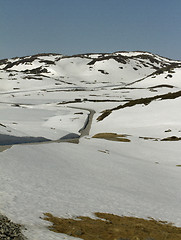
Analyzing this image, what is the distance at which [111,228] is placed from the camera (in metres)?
12.8

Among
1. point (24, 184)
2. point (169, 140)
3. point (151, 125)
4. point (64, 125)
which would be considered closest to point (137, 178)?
point (24, 184)

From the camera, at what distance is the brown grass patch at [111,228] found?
37.9ft

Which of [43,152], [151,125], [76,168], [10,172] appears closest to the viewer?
[10,172]

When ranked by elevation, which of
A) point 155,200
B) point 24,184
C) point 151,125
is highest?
point 151,125

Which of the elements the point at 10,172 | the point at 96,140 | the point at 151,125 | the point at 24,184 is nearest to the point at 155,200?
the point at 24,184

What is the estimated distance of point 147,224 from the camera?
14.4 m

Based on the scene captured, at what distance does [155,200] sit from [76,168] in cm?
921

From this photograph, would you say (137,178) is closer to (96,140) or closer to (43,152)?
(43,152)

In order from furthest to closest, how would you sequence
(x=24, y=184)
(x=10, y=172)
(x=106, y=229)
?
(x=10, y=172) → (x=24, y=184) → (x=106, y=229)

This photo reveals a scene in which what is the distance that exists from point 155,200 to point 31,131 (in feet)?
127

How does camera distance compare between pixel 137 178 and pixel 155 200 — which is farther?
pixel 137 178

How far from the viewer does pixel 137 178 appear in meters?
27.3

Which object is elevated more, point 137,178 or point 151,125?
point 151,125

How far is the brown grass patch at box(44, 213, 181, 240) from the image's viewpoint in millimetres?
11562
